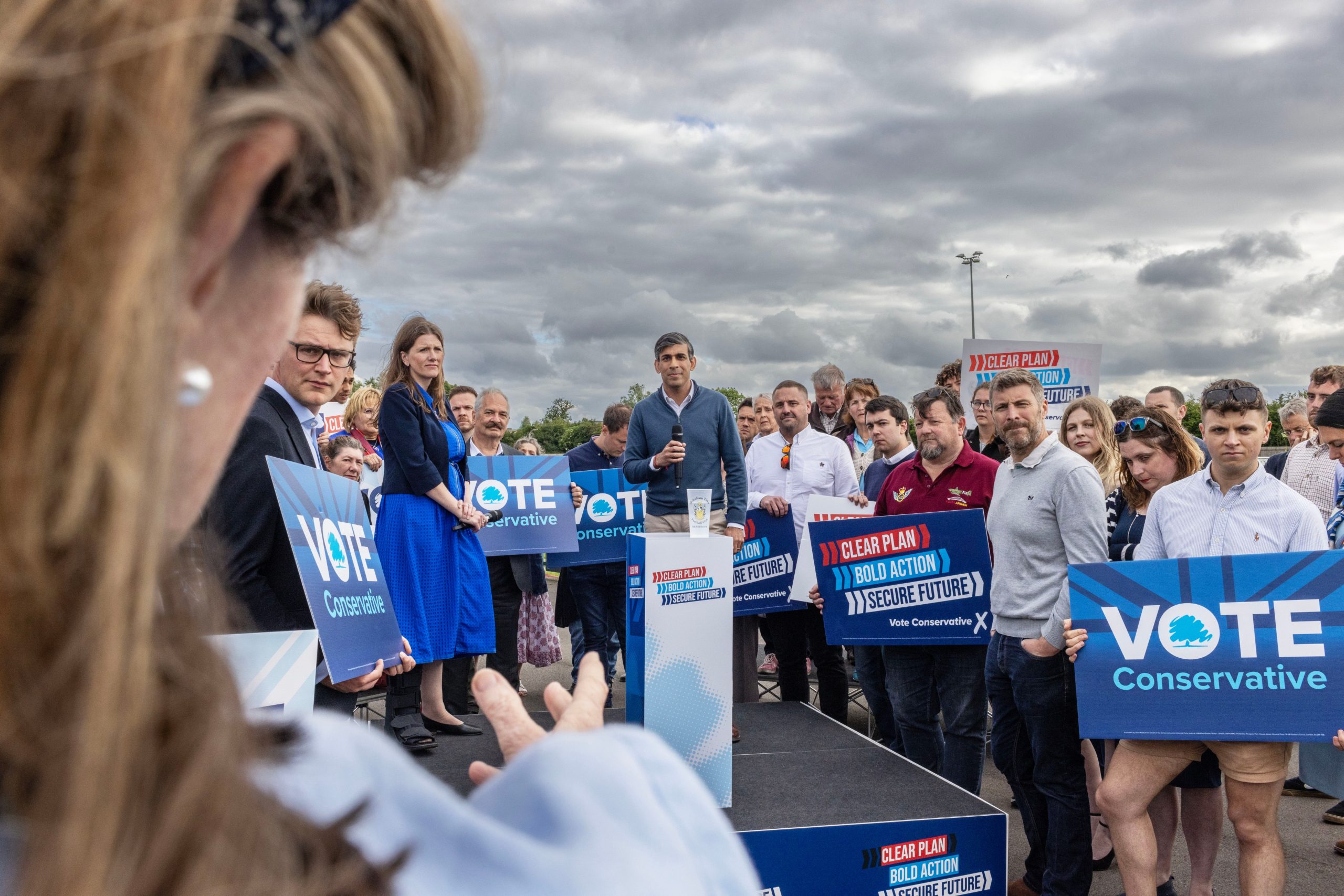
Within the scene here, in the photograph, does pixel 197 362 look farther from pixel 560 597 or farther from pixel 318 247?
pixel 560 597

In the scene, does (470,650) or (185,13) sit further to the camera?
(470,650)

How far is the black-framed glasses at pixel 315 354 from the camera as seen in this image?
130 inches

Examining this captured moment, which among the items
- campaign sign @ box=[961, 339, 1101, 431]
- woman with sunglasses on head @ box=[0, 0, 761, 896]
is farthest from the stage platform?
campaign sign @ box=[961, 339, 1101, 431]

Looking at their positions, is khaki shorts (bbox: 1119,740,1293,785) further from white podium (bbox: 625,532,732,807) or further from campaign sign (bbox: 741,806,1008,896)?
white podium (bbox: 625,532,732,807)

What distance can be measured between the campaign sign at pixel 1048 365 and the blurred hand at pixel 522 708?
8.30 meters

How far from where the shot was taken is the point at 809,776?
4.42m

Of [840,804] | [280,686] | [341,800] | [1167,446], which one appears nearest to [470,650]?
[840,804]

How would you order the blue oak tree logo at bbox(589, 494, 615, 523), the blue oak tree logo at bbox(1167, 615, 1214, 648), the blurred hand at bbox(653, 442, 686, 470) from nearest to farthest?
the blue oak tree logo at bbox(1167, 615, 1214, 648) < the blurred hand at bbox(653, 442, 686, 470) < the blue oak tree logo at bbox(589, 494, 615, 523)

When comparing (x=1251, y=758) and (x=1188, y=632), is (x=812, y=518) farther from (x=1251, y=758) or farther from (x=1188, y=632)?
(x=1251, y=758)

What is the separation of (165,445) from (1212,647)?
4.09 m

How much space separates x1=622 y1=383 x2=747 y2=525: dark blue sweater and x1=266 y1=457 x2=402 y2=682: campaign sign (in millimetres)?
3164

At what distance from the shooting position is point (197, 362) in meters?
0.46

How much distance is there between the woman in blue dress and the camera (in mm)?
5000

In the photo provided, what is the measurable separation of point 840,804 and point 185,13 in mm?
4047
